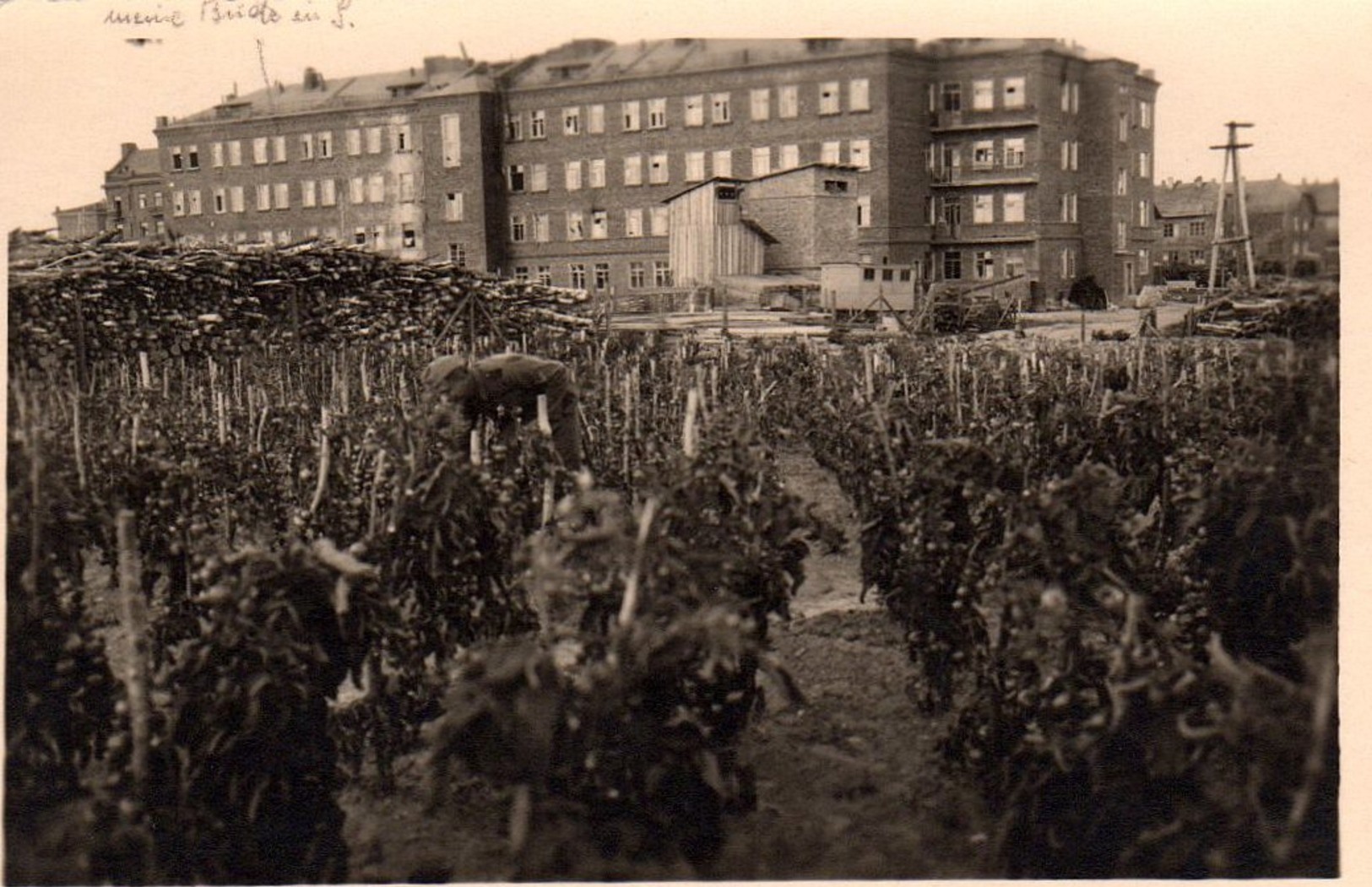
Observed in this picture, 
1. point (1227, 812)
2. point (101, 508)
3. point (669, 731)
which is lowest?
point (1227, 812)

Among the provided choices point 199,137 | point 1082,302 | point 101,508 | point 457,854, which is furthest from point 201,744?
point 1082,302

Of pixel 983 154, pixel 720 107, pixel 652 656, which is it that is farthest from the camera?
pixel 983 154

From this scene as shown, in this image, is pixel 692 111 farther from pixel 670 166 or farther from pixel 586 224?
pixel 586 224

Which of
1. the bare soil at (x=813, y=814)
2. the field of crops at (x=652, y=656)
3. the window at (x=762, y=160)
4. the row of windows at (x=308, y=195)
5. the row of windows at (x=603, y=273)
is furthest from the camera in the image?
the row of windows at (x=603, y=273)

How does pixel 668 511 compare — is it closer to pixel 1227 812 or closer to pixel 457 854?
pixel 457 854

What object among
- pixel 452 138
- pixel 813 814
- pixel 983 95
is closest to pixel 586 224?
pixel 452 138

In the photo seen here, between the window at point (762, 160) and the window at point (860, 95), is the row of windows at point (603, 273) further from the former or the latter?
the window at point (860, 95)

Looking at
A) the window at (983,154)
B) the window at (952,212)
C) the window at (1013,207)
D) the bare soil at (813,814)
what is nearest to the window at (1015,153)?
the window at (983,154)
